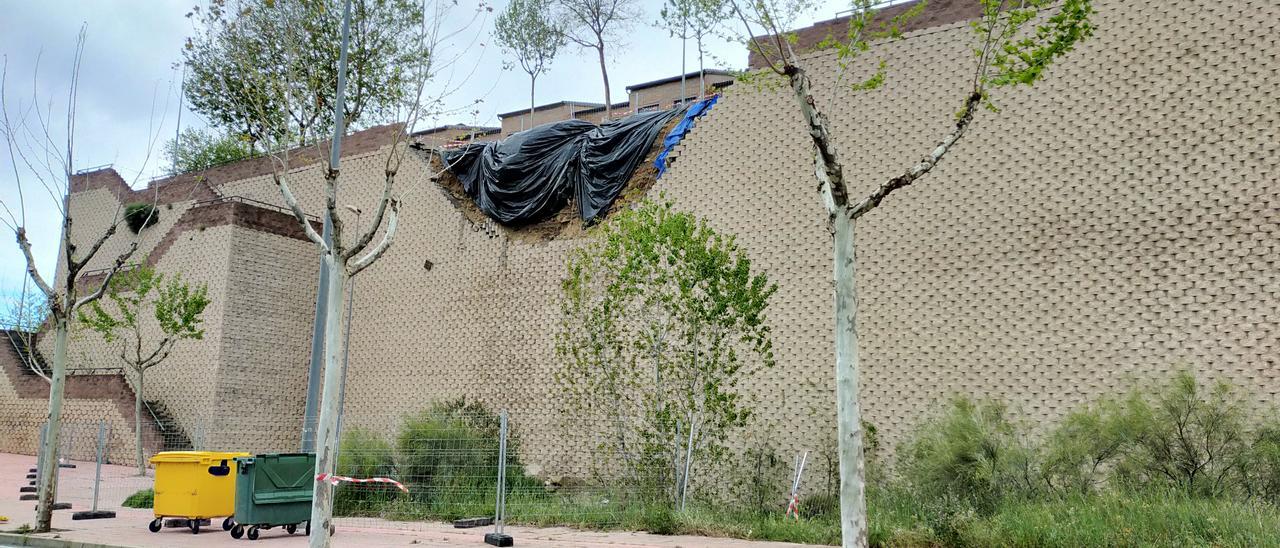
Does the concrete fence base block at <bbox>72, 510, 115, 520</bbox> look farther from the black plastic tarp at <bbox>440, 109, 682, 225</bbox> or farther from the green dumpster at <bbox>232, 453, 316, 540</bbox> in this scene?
the black plastic tarp at <bbox>440, 109, 682, 225</bbox>

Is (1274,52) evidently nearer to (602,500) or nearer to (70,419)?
(602,500)

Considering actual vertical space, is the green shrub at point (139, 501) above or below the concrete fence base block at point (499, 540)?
below

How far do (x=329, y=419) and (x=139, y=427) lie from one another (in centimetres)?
1498

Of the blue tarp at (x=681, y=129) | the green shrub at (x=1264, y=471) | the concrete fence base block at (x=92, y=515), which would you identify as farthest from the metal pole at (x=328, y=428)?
the blue tarp at (x=681, y=129)

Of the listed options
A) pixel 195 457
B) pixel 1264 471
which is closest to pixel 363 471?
pixel 195 457

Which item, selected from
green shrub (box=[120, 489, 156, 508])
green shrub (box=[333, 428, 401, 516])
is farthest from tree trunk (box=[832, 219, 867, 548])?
green shrub (box=[120, 489, 156, 508])

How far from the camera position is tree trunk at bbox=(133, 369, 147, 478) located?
19594mm

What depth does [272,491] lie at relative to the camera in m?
10.5

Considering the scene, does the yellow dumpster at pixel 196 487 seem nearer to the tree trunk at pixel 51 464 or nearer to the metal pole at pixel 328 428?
the tree trunk at pixel 51 464

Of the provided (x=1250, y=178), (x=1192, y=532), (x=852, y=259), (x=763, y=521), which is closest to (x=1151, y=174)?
(x=1250, y=178)

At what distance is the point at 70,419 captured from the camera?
72.5 feet

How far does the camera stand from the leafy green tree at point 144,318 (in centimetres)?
1992

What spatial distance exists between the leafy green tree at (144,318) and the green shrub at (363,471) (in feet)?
19.0

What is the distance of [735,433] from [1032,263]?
516cm
